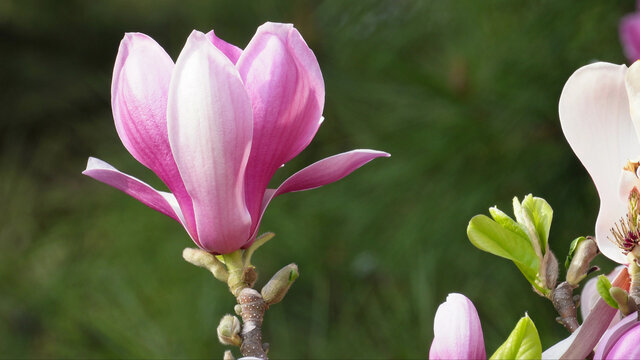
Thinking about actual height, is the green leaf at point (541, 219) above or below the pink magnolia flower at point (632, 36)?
below

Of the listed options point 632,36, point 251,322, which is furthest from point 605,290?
point 632,36

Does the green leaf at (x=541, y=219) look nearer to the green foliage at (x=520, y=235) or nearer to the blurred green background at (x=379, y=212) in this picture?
the green foliage at (x=520, y=235)

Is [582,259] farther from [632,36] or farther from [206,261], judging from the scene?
[632,36]

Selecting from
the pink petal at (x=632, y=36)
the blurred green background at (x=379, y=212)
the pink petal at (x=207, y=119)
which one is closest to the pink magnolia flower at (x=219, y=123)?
the pink petal at (x=207, y=119)

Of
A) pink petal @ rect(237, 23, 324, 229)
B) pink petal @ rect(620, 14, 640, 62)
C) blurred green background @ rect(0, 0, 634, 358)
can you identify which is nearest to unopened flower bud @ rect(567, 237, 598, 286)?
pink petal @ rect(237, 23, 324, 229)

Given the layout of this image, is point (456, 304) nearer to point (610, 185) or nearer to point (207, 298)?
point (610, 185)

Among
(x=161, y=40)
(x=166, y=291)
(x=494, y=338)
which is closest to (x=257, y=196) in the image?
(x=494, y=338)
